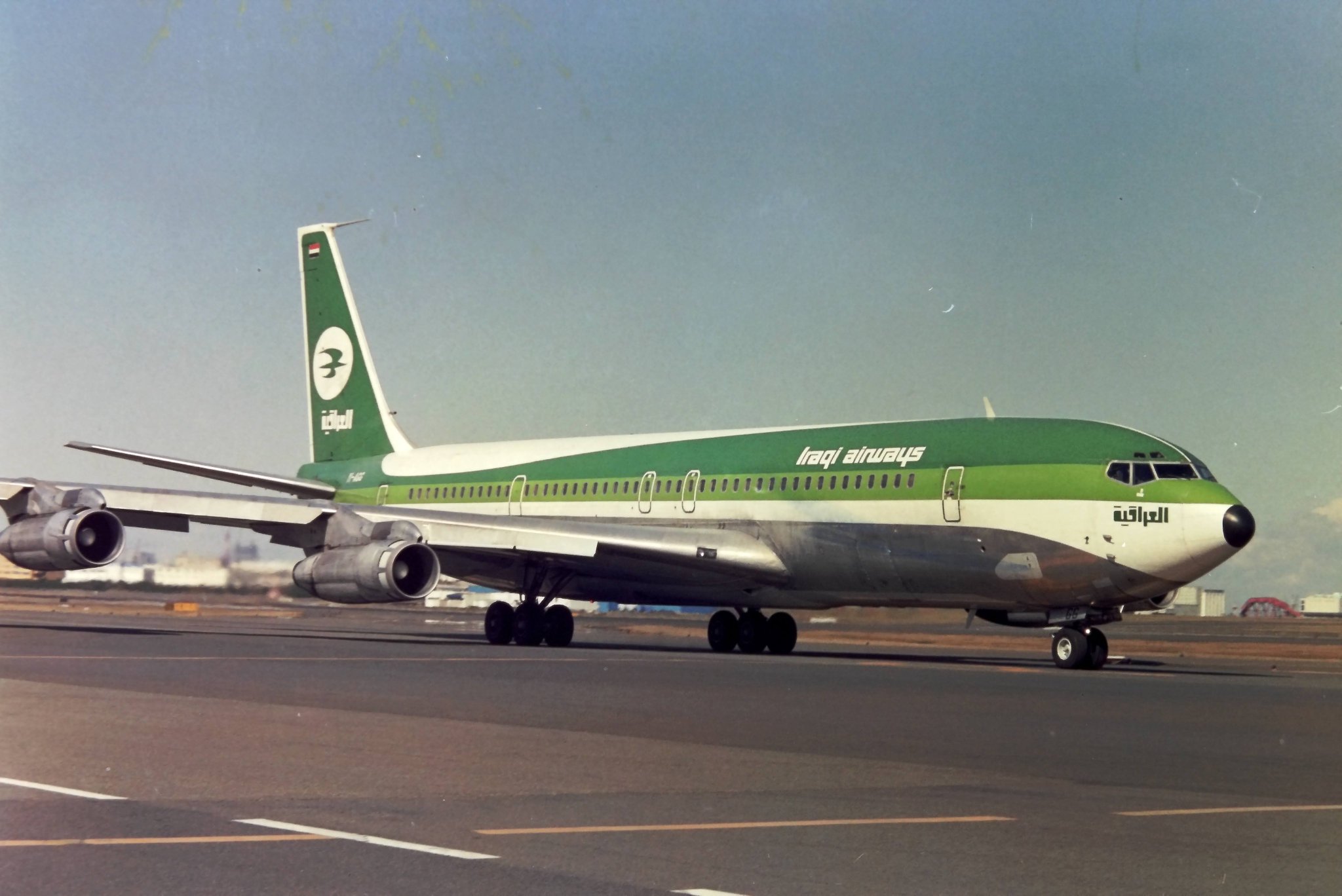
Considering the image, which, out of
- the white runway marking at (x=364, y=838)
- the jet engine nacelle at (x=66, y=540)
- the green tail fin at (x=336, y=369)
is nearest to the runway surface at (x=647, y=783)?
the white runway marking at (x=364, y=838)

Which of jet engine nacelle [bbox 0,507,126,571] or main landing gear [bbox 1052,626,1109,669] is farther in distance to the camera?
jet engine nacelle [bbox 0,507,126,571]

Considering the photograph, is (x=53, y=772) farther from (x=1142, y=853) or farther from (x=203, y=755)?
(x=1142, y=853)

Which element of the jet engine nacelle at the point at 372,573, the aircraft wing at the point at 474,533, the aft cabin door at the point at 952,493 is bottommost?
the jet engine nacelle at the point at 372,573

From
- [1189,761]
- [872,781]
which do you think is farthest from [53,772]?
[1189,761]

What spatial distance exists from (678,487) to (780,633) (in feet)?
12.0

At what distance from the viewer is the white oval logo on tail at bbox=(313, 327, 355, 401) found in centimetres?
4372

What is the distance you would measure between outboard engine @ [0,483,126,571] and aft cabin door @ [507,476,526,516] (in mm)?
10009

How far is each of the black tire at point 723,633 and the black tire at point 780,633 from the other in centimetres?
75

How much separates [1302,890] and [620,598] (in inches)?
1073

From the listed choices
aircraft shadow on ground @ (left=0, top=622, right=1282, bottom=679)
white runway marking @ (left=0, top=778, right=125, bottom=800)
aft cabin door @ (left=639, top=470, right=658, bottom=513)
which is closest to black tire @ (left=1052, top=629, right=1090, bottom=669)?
aircraft shadow on ground @ (left=0, top=622, right=1282, bottom=679)

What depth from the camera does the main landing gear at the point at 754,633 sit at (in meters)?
33.5

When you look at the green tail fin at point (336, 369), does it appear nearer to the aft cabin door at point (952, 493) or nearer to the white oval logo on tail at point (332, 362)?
the white oval logo on tail at point (332, 362)

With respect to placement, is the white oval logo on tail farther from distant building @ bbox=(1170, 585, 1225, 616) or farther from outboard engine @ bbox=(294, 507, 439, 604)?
distant building @ bbox=(1170, 585, 1225, 616)

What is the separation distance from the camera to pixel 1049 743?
14.0 meters
